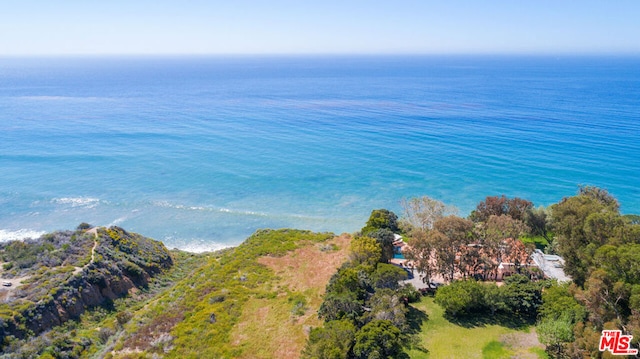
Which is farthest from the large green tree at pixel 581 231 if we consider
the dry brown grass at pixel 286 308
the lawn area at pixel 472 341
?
the dry brown grass at pixel 286 308

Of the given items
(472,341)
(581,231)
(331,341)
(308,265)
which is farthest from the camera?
(308,265)

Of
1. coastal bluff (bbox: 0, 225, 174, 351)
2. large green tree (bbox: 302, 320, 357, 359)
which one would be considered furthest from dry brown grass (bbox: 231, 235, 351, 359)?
coastal bluff (bbox: 0, 225, 174, 351)

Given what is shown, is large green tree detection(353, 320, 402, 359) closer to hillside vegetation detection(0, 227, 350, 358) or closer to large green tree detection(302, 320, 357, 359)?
large green tree detection(302, 320, 357, 359)

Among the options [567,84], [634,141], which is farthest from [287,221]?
[567,84]

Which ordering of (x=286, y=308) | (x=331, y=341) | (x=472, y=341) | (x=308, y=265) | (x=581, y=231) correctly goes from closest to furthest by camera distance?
(x=331, y=341), (x=472, y=341), (x=581, y=231), (x=286, y=308), (x=308, y=265)

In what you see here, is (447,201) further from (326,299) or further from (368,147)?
(326,299)

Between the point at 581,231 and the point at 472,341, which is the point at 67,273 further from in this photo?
the point at 581,231

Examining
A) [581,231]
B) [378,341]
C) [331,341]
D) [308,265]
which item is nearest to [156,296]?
[308,265]

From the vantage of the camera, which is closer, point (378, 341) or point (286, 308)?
point (378, 341)
